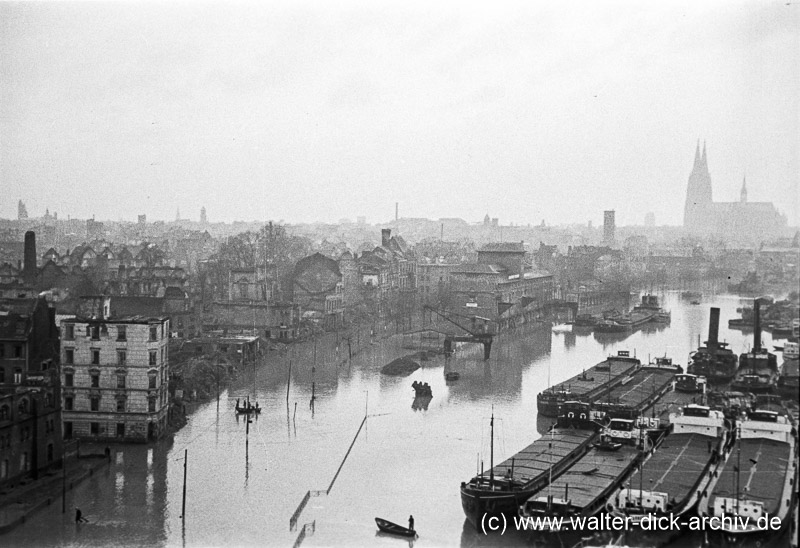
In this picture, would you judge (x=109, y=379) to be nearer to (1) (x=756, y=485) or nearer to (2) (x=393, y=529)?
(2) (x=393, y=529)

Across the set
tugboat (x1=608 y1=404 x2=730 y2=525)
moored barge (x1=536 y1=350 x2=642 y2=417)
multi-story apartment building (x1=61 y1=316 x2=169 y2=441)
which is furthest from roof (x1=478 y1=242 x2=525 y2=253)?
multi-story apartment building (x1=61 y1=316 x2=169 y2=441)

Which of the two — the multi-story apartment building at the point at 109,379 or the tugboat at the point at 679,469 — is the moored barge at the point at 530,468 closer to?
the tugboat at the point at 679,469

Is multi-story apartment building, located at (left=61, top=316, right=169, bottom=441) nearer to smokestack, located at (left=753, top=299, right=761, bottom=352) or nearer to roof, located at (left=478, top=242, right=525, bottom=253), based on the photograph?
smokestack, located at (left=753, top=299, right=761, bottom=352)

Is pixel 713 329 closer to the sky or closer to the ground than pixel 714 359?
closer to the sky

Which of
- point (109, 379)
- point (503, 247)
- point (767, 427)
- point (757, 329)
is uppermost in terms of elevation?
point (503, 247)

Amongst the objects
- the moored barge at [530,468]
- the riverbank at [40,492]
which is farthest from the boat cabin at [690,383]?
the riverbank at [40,492]

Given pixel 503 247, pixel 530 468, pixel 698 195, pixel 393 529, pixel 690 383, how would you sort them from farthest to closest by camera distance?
pixel 503 247, pixel 698 195, pixel 690 383, pixel 530 468, pixel 393 529

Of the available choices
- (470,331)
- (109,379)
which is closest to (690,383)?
(470,331)
